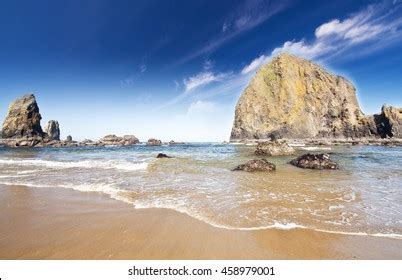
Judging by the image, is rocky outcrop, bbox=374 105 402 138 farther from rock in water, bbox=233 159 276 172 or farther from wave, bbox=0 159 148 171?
wave, bbox=0 159 148 171

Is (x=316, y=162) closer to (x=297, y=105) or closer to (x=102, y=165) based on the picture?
(x=102, y=165)

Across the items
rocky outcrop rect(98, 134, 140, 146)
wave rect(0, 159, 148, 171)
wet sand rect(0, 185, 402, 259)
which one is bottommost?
wet sand rect(0, 185, 402, 259)

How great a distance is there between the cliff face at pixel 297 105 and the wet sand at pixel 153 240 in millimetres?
97556

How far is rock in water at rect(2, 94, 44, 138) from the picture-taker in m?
82.8

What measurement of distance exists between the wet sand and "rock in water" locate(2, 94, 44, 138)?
303 ft

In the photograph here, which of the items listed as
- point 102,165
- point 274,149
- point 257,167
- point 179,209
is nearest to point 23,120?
point 102,165

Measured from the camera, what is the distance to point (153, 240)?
4719 mm

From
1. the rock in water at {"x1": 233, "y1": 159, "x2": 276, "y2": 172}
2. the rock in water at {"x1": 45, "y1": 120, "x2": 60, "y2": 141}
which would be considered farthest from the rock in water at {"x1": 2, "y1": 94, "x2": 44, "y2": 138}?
the rock in water at {"x1": 233, "y1": 159, "x2": 276, "y2": 172}

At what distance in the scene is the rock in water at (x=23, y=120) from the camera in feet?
271

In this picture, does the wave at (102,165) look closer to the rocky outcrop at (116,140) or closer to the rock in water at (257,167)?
the rock in water at (257,167)

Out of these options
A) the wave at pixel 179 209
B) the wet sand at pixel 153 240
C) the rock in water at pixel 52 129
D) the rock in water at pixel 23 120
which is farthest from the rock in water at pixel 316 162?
the rock in water at pixel 52 129

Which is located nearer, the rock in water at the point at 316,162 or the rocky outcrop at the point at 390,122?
the rock in water at the point at 316,162

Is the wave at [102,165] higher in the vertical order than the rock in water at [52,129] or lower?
lower

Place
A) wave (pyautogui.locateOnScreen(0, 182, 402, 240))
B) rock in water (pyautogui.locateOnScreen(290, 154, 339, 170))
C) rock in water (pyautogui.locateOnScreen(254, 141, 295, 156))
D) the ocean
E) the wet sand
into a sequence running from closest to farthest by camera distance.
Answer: the wet sand
wave (pyautogui.locateOnScreen(0, 182, 402, 240))
the ocean
rock in water (pyautogui.locateOnScreen(290, 154, 339, 170))
rock in water (pyautogui.locateOnScreen(254, 141, 295, 156))
